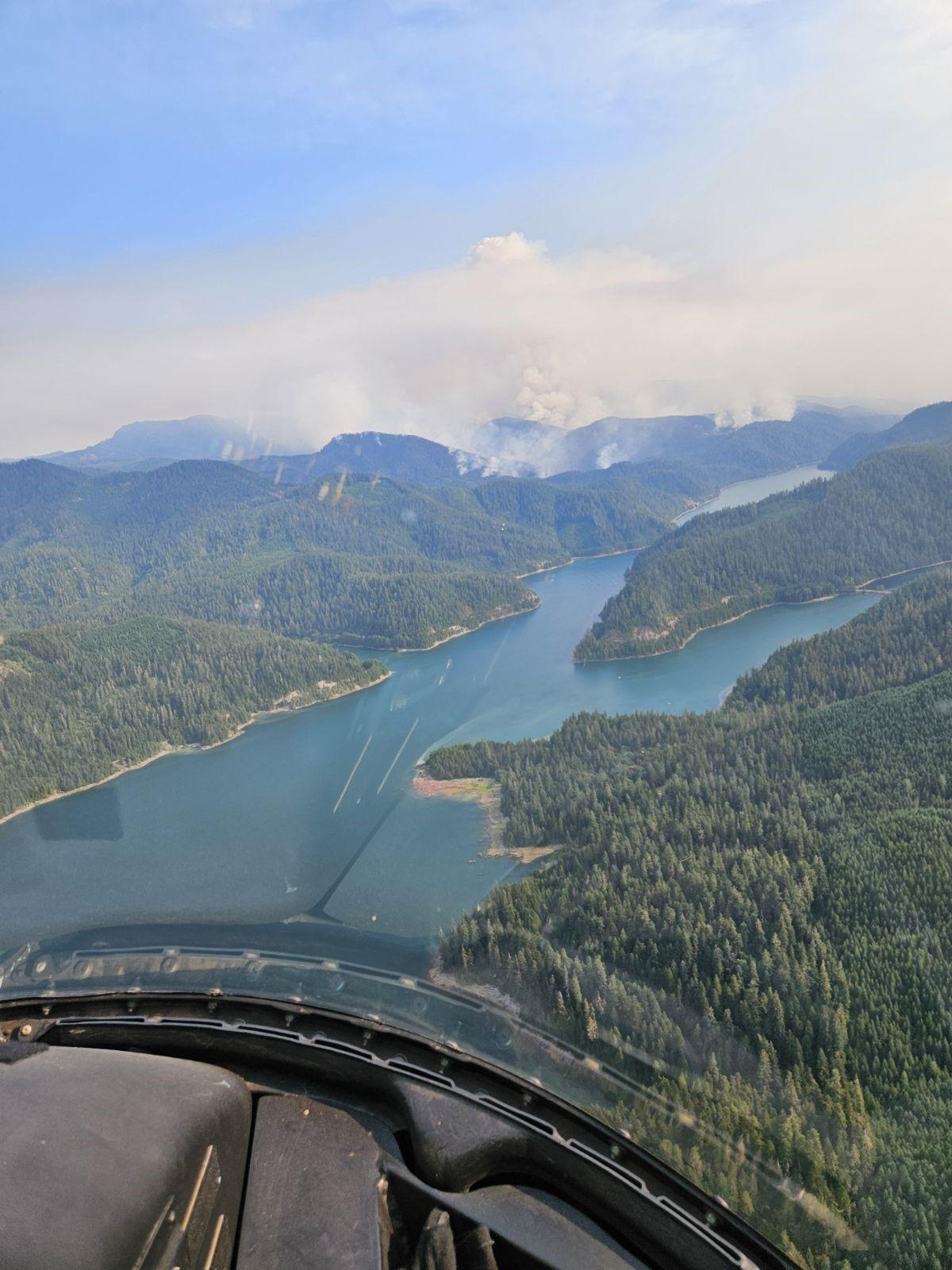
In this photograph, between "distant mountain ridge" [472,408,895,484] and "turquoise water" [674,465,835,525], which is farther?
"distant mountain ridge" [472,408,895,484]

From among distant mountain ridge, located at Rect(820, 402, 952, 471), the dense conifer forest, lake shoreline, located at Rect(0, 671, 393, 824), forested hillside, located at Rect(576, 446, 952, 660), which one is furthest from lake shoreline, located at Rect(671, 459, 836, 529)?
the dense conifer forest

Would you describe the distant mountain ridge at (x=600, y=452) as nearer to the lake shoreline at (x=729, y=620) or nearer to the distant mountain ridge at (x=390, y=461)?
the distant mountain ridge at (x=390, y=461)

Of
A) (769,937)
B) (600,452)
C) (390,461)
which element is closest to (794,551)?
(769,937)

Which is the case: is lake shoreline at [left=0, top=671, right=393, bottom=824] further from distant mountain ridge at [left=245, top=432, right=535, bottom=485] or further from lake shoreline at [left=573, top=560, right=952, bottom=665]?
distant mountain ridge at [left=245, top=432, right=535, bottom=485]

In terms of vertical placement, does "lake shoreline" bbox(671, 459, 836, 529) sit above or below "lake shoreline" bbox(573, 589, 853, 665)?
above

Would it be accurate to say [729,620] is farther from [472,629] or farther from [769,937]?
[769,937]
